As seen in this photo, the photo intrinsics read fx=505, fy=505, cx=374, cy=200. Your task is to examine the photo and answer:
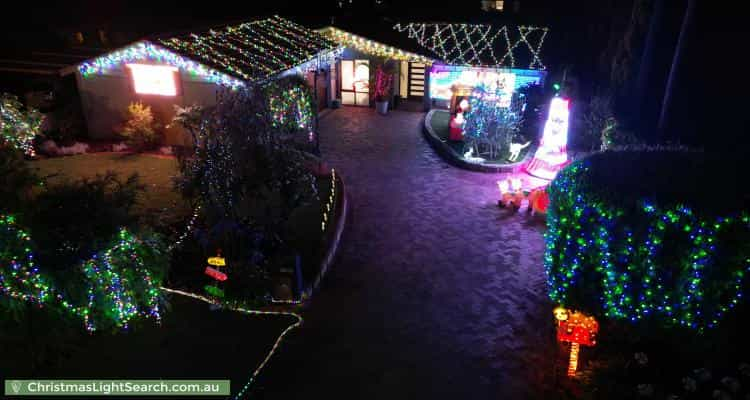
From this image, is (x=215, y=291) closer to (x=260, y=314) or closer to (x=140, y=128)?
(x=260, y=314)

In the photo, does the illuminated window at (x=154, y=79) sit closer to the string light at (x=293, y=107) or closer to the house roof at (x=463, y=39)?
the string light at (x=293, y=107)

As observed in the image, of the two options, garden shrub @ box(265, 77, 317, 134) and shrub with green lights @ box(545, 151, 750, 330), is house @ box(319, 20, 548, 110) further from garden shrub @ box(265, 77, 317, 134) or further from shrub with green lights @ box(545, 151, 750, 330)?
shrub with green lights @ box(545, 151, 750, 330)

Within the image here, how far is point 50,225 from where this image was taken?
22.3ft

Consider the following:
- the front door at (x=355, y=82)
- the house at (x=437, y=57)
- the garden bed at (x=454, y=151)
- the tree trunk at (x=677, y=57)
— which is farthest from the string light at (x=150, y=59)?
the tree trunk at (x=677, y=57)

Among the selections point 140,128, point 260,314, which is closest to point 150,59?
point 140,128

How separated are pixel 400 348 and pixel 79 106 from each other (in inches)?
622

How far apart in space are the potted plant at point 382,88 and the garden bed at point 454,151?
8.17 ft

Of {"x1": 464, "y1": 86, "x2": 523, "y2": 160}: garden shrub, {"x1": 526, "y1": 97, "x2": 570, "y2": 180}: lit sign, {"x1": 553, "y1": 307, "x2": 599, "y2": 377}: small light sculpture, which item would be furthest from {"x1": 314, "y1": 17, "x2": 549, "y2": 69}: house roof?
{"x1": 553, "y1": 307, "x2": 599, "y2": 377}: small light sculpture

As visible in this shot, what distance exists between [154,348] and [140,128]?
1082cm

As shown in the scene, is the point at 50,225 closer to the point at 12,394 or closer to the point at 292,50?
the point at 12,394

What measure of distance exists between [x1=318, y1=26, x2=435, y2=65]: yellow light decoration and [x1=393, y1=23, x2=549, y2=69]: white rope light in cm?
138

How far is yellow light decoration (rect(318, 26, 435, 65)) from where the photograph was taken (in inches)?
830

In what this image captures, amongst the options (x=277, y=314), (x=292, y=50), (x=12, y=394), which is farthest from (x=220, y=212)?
(x=292, y=50)

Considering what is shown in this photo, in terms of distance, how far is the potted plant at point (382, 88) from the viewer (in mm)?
23639
